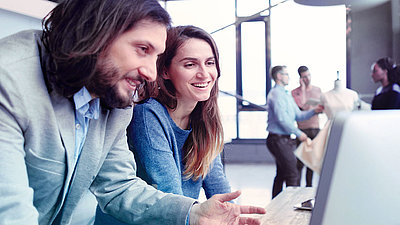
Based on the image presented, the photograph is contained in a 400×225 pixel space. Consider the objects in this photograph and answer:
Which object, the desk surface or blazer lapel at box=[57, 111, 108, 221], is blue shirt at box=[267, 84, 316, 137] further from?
blazer lapel at box=[57, 111, 108, 221]

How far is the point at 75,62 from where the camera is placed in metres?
0.89

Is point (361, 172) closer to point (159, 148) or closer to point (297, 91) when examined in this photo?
point (159, 148)

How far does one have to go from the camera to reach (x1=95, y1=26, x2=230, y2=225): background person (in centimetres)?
136

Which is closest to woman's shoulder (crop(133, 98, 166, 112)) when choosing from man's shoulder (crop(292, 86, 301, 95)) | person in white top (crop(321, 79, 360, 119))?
person in white top (crop(321, 79, 360, 119))

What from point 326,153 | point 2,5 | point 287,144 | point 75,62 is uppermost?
point 2,5

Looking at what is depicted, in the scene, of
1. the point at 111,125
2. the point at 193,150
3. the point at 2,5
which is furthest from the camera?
the point at 2,5

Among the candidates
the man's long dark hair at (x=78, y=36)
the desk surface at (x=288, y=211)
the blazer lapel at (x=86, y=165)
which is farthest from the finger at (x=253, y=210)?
the man's long dark hair at (x=78, y=36)

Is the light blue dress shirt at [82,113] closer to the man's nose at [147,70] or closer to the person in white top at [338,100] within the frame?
the man's nose at [147,70]

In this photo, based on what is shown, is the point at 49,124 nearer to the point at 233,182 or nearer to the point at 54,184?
the point at 54,184

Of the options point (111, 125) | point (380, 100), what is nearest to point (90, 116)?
point (111, 125)

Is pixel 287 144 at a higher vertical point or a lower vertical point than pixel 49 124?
lower

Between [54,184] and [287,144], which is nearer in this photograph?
[54,184]

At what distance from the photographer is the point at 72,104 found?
0.96 m

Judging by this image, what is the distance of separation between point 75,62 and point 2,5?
1.45 meters
